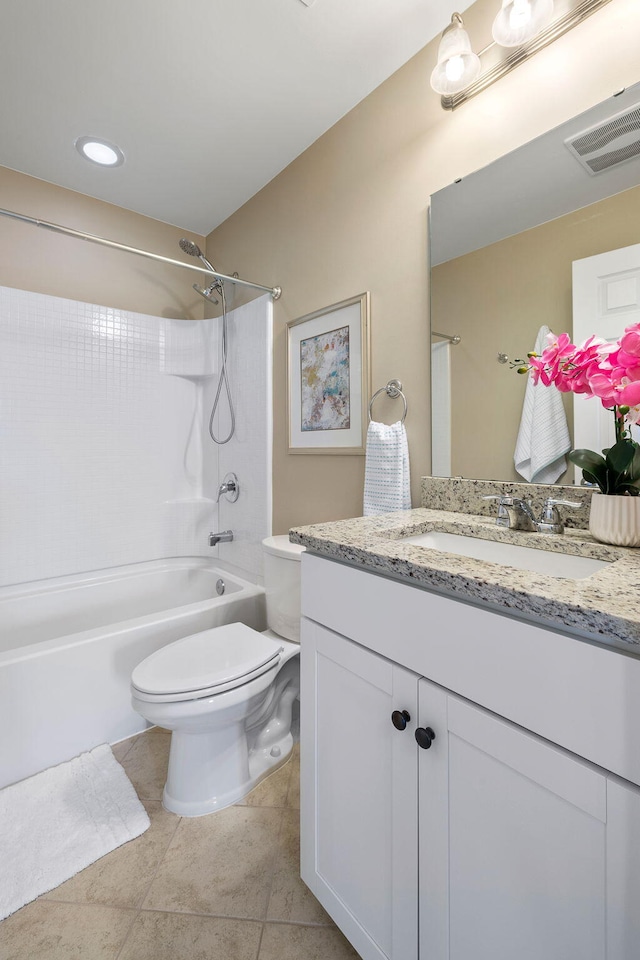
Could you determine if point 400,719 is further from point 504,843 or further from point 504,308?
Answer: point 504,308

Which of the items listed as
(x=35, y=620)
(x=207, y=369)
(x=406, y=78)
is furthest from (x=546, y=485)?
(x=35, y=620)

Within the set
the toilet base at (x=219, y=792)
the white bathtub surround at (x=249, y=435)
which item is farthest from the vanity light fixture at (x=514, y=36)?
the toilet base at (x=219, y=792)

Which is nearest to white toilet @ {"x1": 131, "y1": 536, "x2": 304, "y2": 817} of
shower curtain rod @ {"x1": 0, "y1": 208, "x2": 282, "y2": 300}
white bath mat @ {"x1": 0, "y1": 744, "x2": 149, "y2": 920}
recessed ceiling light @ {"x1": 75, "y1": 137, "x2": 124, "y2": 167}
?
white bath mat @ {"x1": 0, "y1": 744, "x2": 149, "y2": 920}

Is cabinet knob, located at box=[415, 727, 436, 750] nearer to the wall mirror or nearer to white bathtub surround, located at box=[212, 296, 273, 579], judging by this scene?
the wall mirror

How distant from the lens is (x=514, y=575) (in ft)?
2.10

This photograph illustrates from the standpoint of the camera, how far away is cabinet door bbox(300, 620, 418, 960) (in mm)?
747

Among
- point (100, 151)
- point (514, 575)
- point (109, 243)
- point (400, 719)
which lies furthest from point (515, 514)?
point (100, 151)

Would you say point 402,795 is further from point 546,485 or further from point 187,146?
point 187,146

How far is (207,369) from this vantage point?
8.29ft

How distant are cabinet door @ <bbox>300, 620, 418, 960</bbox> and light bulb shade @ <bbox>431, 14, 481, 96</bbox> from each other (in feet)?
4.95

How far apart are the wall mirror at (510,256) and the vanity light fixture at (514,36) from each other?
0.23 metres

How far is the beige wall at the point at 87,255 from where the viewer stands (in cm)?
203

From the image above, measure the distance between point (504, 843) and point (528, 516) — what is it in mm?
665

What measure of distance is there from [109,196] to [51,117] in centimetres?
52
